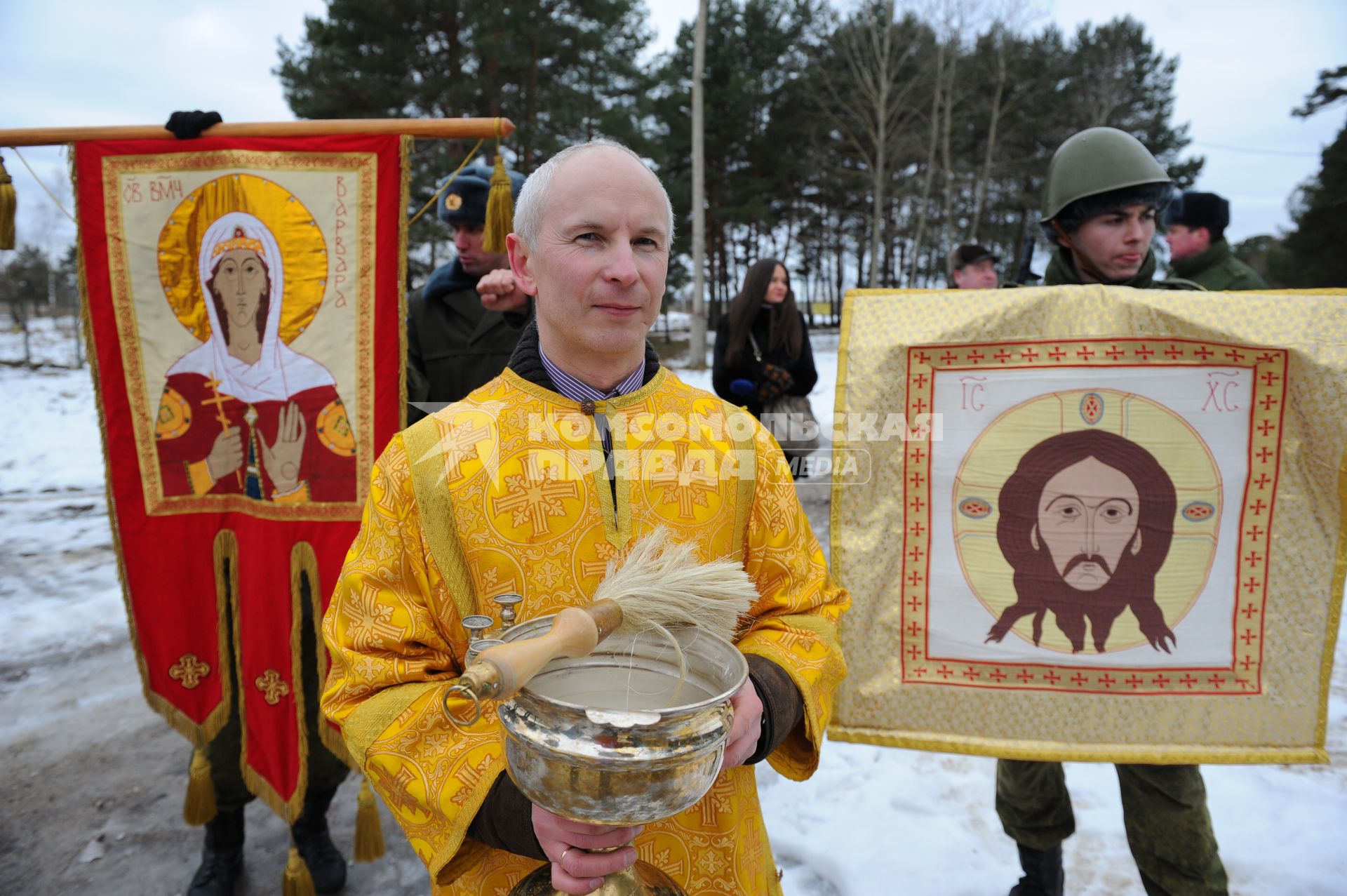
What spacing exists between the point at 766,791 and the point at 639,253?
103 inches

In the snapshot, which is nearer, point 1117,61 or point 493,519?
point 493,519

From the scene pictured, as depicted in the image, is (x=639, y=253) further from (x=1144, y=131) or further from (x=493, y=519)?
(x=1144, y=131)

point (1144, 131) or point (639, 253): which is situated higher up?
point (1144, 131)

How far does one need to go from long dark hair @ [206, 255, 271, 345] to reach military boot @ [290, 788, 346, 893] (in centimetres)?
164

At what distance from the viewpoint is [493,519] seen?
4.24ft

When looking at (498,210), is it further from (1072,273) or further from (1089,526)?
(1089,526)

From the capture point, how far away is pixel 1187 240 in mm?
4285

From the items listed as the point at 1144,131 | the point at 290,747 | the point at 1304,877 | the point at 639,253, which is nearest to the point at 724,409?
the point at 639,253

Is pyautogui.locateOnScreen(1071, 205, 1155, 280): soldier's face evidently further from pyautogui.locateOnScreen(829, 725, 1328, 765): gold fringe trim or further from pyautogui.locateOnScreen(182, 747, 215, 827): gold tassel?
pyautogui.locateOnScreen(182, 747, 215, 827): gold tassel

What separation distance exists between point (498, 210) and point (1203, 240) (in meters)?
4.00

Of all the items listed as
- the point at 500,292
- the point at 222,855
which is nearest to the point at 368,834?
the point at 222,855

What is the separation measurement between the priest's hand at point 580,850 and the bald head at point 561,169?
0.91m

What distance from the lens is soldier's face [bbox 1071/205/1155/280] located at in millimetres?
2217

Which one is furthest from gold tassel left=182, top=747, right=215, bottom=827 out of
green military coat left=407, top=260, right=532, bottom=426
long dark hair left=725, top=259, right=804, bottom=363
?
long dark hair left=725, top=259, right=804, bottom=363
